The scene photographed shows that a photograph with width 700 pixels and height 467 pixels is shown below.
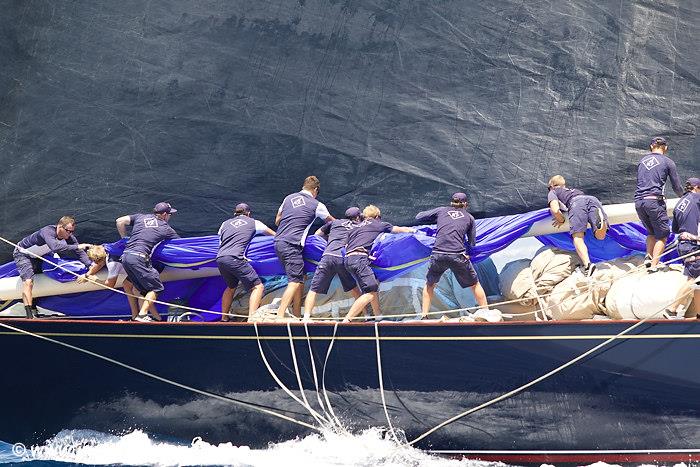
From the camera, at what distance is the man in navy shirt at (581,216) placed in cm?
744

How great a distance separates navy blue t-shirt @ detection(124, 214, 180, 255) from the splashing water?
1279 millimetres

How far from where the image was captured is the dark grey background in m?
7.87

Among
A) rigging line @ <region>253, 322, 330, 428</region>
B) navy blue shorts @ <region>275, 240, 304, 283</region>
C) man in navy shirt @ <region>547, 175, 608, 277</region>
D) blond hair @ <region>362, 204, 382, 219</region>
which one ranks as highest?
man in navy shirt @ <region>547, 175, 608, 277</region>

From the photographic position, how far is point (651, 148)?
25.0 ft

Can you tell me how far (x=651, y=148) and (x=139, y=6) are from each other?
3.78 metres

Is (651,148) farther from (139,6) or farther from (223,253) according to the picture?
(139,6)

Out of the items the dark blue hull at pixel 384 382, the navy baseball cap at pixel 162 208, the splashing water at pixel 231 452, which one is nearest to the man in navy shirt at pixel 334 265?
the dark blue hull at pixel 384 382

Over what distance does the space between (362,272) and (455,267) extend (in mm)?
632

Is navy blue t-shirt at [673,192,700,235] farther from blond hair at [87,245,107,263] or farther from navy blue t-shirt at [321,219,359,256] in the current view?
blond hair at [87,245,107,263]

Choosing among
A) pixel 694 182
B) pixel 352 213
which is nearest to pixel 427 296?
pixel 352 213

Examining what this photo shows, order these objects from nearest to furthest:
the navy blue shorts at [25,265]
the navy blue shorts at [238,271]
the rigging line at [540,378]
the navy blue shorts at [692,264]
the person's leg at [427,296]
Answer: the rigging line at [540,378], the navy blue shorts at [692,264], the person's leg at [427,296], the navy blue shorts at [238,271], the navy blue shorts at [25,265]

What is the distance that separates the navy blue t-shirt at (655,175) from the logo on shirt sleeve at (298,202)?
2263mm

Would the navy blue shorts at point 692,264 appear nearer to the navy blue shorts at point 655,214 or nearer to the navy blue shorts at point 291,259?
the navy blue shorts at point 655,214

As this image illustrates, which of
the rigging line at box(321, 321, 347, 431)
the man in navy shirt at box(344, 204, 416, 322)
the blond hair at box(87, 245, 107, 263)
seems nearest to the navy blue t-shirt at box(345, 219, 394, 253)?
the man in navy shirt at box(344, 204, 416, 322)
